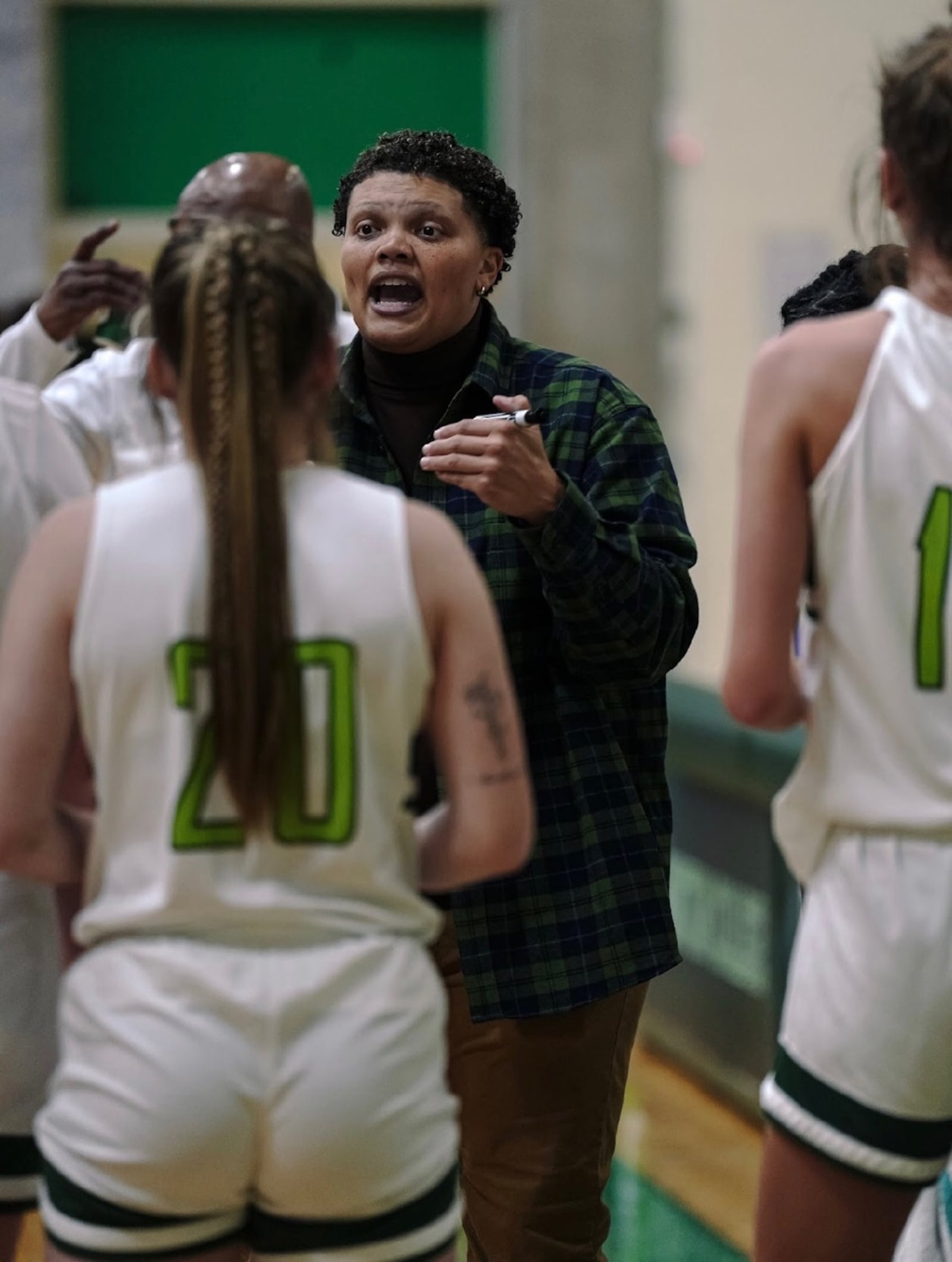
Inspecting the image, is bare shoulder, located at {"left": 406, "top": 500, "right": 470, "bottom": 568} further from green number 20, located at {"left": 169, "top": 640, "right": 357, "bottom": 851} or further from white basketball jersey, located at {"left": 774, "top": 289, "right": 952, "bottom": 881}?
white basketball jersey, located at {"left": 774, "top": 289, "right": 952, "bottom": 881}

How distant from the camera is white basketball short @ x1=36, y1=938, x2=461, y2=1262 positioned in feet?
4.96

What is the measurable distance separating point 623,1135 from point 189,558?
123 inches

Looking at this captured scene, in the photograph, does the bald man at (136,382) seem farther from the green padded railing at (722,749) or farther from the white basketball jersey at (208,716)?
the green padded railing at (722,749)

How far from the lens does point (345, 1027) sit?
1.53 meters

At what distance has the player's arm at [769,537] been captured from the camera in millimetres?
1693

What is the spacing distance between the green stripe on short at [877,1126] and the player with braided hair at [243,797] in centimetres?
38

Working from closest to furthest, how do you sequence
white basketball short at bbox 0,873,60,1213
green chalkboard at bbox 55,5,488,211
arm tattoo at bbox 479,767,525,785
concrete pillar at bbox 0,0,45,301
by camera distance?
1. arm tattoo at bbox 479,767,525,785
2. white basketball short at bbox 0,873,60,1213
3. concrete pillar at bbox 0,0,45,301
4. green chalkboard at bbox 55,5,488,211

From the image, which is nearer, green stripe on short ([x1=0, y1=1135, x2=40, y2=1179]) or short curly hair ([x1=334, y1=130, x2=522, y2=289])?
green stripe on short ([x1=0, y1=1135, x2=40, y2=1179])

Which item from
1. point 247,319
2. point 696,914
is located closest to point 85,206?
point 696,914

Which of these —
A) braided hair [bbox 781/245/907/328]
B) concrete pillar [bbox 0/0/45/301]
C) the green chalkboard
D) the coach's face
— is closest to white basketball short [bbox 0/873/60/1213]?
the coach's face

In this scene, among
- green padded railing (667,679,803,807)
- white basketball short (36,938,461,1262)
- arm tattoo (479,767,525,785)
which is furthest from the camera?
green padded railing (667,679,803,807)

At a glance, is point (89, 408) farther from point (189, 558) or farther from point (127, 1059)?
point (127, 1059)

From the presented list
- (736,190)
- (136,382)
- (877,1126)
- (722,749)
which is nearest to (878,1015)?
(877,1126)

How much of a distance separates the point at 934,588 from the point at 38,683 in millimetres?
844
